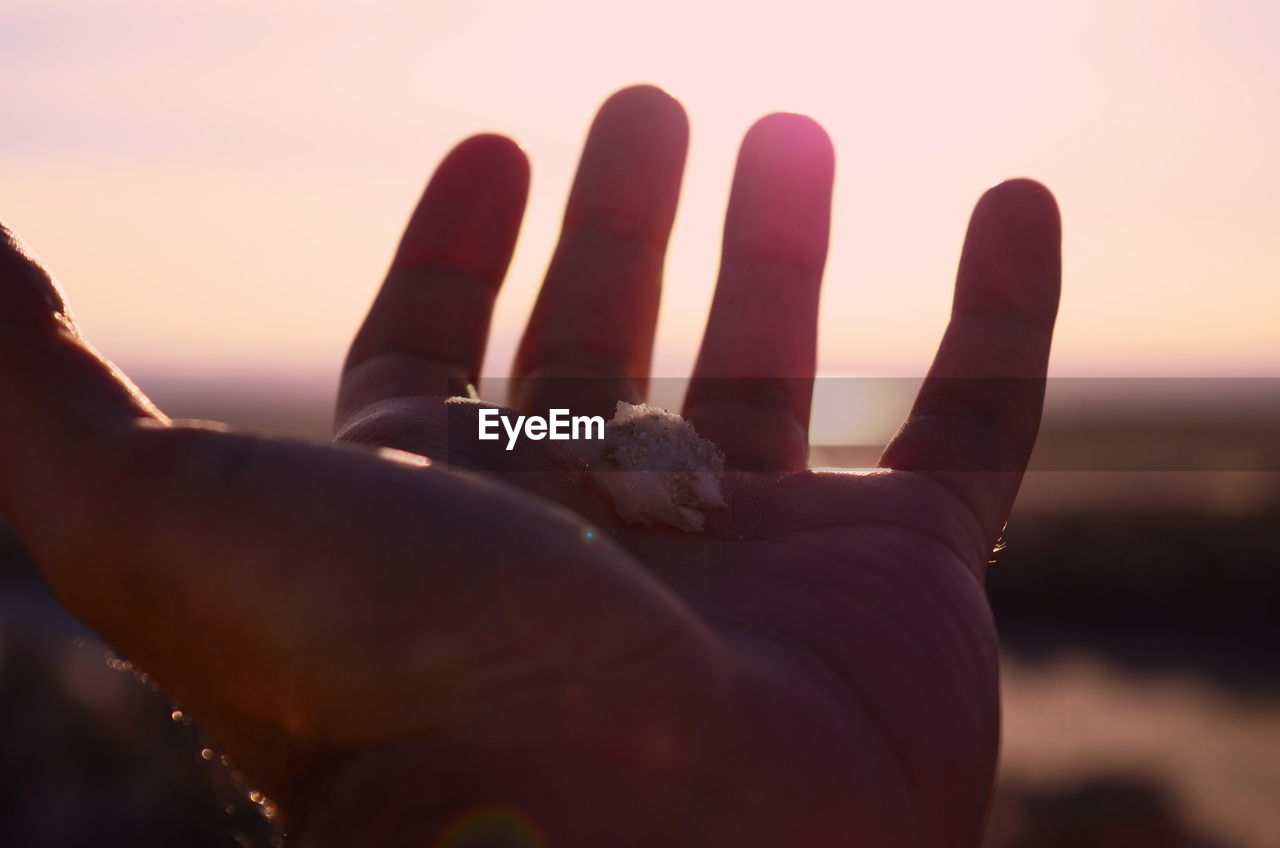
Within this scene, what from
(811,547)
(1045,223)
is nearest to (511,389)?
(811,547)

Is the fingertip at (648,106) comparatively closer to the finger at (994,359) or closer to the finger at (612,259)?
the finger at (612,259)

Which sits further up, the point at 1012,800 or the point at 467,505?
the point at 467,505

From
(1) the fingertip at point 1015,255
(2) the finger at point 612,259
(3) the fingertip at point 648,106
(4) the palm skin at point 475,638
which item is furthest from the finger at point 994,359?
(3) the fingertip at point 648,106

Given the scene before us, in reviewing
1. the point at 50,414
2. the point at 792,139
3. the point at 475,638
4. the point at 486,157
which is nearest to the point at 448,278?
the point at 486,157

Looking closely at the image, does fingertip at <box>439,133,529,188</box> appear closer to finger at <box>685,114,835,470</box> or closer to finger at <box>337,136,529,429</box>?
finger at <box>337,136,529,429</box>

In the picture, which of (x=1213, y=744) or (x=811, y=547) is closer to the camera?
(x=811, y=547)

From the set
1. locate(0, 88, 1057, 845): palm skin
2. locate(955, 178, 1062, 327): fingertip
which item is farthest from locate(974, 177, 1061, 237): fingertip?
locate(0, 88, 1057, 845): palm skin

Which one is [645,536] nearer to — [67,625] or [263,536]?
[263,536]
